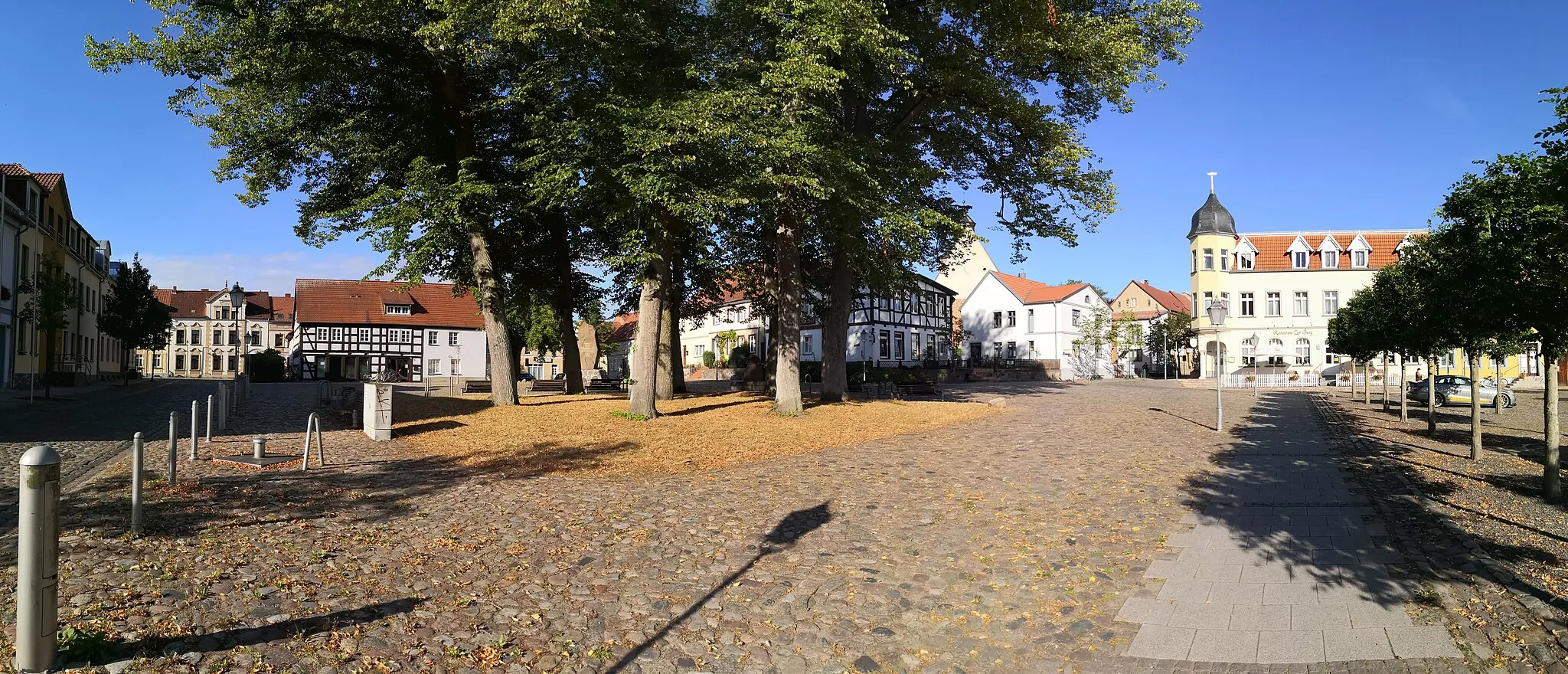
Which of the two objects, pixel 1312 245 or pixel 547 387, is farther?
pixel 1312 245

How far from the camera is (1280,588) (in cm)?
629

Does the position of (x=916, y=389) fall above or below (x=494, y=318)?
below

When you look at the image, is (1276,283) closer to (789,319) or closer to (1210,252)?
(1210,252)

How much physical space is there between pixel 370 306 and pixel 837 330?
5454cm

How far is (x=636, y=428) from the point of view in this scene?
16641 mm

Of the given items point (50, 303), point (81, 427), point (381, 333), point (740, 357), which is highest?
point (381, 333)

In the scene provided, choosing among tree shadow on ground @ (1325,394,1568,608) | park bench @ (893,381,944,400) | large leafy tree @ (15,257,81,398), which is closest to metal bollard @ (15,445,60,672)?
tree shadow on ground @ (1325,394,1568,608)

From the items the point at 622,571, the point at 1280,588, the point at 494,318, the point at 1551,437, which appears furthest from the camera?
the point at 494,318

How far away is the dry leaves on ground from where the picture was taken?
12.6 m

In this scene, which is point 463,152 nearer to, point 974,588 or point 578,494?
point 578,494

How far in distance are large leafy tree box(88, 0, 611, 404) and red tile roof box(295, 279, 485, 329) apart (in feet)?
145

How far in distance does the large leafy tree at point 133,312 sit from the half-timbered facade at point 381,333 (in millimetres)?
15951

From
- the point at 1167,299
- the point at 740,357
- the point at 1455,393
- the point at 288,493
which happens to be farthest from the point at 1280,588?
the point at 1167,299

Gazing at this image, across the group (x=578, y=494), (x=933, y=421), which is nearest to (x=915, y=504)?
(x=578, y=494)
